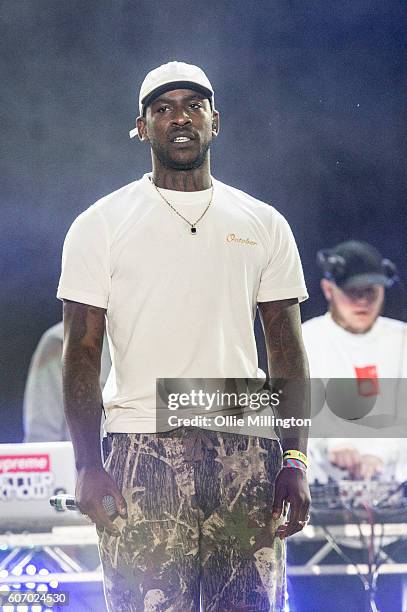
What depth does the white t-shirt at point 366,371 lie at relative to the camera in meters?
3.70

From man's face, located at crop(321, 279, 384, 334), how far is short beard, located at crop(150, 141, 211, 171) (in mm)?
1523

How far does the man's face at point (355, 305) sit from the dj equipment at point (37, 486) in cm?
116

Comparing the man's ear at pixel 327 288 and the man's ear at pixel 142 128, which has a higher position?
the man's ear at pixel 142 128

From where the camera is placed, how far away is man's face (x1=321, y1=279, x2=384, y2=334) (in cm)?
380

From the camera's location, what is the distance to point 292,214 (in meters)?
3.78

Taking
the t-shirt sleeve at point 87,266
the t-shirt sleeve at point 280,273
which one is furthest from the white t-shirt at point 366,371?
the t-shirt sleeve at point 87,266

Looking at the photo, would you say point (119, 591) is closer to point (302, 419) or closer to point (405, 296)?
point (302, 419)

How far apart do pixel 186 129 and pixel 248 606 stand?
1106mm

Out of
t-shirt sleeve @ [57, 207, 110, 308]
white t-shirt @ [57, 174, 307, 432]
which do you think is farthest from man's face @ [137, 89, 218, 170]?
t-shirt sleeve @ [57, 207, 110, 308]

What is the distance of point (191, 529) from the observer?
6.95ft

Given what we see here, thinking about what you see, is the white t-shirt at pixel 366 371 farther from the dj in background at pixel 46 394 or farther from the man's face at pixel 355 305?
the dj in background at pixel 46 394

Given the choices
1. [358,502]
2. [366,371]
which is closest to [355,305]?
[366,371]

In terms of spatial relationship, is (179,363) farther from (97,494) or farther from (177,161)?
(177,161)

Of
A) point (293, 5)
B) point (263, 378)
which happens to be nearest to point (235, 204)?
point (263, 378)
